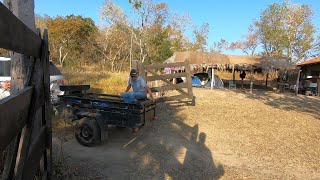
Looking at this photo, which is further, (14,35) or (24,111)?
(24,111)

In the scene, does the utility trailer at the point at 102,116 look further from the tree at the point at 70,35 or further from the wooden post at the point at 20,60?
the tree at the point at 70,35

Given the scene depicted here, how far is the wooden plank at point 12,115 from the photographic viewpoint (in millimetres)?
1513

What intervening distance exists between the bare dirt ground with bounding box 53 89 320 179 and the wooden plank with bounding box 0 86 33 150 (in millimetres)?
2695

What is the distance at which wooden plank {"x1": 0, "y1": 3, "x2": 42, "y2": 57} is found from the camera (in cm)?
157

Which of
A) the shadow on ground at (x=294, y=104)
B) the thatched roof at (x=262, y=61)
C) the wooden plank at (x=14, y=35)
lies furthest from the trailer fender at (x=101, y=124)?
the thatched roof at (x=262, y=61)

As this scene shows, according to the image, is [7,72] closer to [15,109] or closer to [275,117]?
[15,109]

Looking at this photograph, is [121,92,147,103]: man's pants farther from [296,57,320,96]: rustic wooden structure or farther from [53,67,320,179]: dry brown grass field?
[296,57,320,96]: rustic wooden structure

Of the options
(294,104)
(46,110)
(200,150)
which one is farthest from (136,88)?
(294,104)

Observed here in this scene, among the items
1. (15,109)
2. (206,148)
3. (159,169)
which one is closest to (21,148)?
(15,109)

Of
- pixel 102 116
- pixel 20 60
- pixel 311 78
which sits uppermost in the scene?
pixel 20 60

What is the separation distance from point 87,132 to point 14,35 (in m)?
4.73

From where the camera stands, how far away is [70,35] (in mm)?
37188

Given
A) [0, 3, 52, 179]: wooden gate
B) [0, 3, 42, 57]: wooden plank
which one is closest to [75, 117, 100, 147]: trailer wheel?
[0, 3, 52, 179]: wooden gate

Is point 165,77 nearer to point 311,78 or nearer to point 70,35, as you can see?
point 311,78
